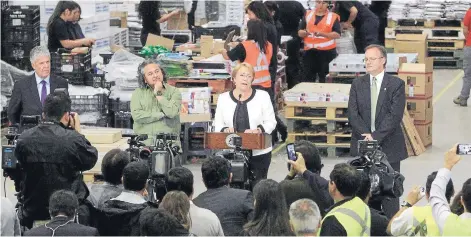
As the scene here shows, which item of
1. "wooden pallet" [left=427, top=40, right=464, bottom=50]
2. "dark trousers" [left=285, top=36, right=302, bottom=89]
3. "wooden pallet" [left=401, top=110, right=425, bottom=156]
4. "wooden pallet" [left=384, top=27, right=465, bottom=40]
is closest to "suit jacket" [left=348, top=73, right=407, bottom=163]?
"wooden pallet" [left=401, top=110, right=425, bottom=156]

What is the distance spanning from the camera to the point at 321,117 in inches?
574

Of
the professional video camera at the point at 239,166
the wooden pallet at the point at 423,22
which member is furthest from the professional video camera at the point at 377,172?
the wooden pallet at the point at 423,22

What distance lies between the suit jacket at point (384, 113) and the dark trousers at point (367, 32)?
8724mm

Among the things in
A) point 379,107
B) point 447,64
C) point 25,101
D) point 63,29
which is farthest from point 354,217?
point 447,64

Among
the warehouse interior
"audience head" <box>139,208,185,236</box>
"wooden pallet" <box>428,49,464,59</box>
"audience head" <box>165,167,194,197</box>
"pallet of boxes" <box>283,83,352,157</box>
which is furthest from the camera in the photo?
"wooden pallet" <box>428,49,464,59</box>

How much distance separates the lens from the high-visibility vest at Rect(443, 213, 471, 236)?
725cm

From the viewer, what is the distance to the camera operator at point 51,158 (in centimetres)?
877

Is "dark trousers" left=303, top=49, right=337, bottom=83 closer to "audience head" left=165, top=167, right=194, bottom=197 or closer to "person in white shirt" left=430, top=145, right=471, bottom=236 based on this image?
"audience head" left=165, top=167, right=194, bottom=197

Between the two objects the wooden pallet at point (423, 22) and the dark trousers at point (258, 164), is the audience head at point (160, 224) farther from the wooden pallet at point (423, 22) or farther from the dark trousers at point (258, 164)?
the wooden pallet at point (423, 22)

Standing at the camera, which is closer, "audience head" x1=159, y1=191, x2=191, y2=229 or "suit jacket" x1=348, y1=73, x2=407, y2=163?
"audience head" x1=159, y1=191, x2=191, y2=229

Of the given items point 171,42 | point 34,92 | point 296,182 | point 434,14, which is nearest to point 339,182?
point 296,182

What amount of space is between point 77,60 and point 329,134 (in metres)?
3.17

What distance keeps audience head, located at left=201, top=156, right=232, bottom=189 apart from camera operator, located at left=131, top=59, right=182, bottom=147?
277cm

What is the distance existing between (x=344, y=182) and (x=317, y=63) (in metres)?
9.35
